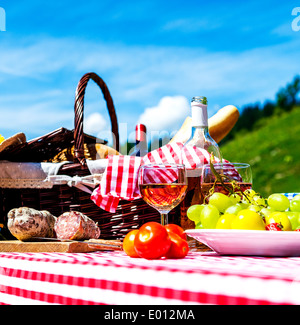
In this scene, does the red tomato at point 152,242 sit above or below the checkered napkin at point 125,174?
below

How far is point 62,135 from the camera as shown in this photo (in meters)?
2.19

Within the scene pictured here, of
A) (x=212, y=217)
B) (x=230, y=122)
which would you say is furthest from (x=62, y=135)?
(x=212, y=217)

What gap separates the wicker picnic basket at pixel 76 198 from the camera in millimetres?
1679

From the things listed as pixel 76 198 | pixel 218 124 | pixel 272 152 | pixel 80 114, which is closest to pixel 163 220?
pixel 76 198

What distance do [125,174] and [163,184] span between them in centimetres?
41

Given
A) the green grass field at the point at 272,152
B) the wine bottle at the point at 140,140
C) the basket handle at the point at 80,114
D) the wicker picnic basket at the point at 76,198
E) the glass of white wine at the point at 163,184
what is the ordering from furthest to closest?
the green grass field at the point at 272,152 → the wine bottle at the point at 140,140 → the basket handle at the point at 80,114 → the wicker picnic basket at the point at 76,198 → the glass of white wine at the point at 163,184

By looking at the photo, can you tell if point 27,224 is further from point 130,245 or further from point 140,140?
point 140,140

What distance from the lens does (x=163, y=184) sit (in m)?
1.25

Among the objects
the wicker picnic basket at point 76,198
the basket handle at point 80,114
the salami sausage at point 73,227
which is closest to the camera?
the salami sausage at point 73,227

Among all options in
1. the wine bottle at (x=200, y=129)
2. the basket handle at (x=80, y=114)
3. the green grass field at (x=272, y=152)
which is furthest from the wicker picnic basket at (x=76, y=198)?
the green grass field at (x=272, y=152)

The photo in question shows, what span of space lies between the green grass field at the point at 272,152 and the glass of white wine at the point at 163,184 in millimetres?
9805

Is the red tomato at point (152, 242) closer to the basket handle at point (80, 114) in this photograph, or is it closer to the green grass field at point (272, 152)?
the basket handle at point (80, 114)

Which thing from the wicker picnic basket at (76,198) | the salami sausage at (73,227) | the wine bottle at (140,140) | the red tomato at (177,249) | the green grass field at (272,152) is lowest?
the red tomato at (177,249)
